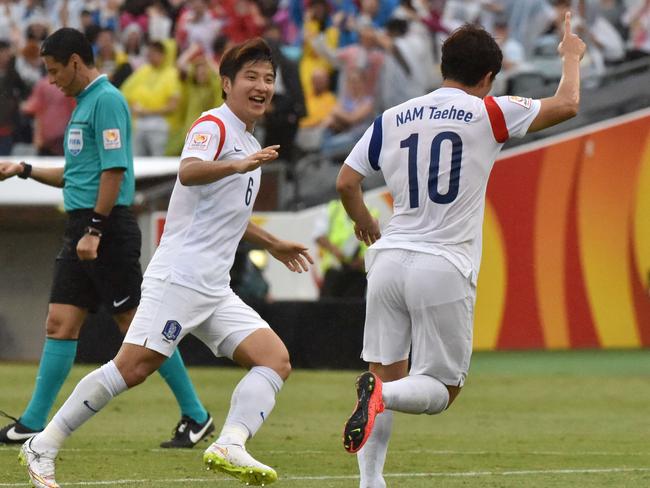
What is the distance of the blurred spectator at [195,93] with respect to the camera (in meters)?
17.8

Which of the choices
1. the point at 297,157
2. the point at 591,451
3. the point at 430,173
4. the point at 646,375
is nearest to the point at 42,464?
the point at 430,173

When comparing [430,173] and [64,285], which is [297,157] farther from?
[430,173]

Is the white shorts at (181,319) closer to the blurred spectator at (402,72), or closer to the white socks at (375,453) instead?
the white socks at (375,453)

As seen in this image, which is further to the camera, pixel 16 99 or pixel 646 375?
pixel 16 99

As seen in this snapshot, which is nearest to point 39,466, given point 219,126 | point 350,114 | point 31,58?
point 219,126

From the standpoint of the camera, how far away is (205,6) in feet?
66.3

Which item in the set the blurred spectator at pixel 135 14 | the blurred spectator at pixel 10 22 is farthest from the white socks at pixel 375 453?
the blurred spectator at pixel 10 22

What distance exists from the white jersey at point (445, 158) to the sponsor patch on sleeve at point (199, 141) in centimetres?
76

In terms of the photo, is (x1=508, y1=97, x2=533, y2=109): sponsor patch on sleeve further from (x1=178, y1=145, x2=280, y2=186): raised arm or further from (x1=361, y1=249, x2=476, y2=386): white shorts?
(x1=178, y1=145, x2=280, y2=186): raised arm

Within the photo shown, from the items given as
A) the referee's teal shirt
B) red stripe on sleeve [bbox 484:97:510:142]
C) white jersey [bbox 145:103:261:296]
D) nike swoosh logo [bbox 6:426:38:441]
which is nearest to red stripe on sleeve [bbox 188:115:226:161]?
white jersey [bbox 145:103:261:296]

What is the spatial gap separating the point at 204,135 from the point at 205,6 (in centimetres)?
1379

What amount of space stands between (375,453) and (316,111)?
1244cm

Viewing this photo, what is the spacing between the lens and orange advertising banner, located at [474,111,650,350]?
16.0m

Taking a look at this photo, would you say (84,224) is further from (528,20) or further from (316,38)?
(528,20)
